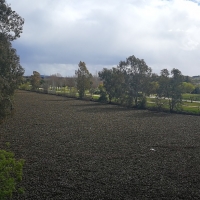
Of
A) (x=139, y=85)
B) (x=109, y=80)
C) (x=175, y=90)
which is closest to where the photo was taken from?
(x=175, y=90)

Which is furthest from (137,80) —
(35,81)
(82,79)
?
(35,81)

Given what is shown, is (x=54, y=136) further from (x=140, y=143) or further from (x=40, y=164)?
(x=40, y=164)

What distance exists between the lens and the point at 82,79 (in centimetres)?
4928

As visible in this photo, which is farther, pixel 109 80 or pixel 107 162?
pixel 109 80

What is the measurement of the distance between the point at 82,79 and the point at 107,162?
3907cm

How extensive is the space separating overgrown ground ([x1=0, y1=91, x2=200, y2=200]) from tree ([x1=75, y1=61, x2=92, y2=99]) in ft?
101

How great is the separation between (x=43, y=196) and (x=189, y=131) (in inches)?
525

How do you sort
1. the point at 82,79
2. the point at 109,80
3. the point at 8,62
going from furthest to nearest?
the point at 82,79
the point at 109,80
the point at 8,62

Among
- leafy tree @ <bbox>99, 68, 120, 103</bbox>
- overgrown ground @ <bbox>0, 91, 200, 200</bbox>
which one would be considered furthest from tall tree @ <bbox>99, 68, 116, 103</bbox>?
overgrown ground @ <bbox>0, 91, 200, 200</bbox>

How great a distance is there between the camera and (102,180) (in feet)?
28.6

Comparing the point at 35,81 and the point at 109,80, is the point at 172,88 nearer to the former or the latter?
the point at 109,80

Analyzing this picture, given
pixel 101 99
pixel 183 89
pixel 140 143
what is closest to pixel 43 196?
pixel 140 143

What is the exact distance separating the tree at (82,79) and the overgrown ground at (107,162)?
101ft

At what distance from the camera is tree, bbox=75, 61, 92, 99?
49000 mm
